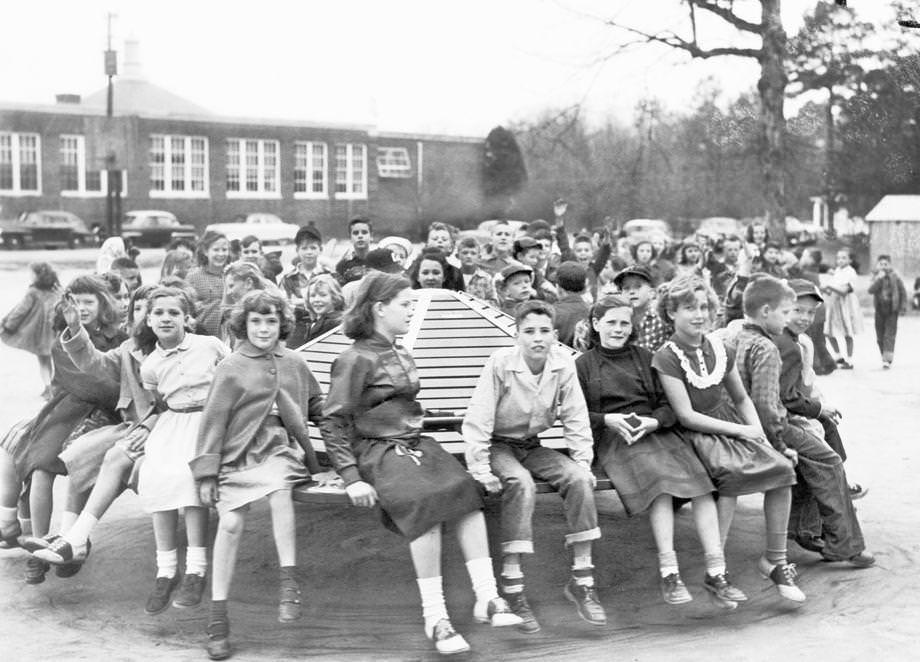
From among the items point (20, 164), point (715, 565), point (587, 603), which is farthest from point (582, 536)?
point (20, 164)

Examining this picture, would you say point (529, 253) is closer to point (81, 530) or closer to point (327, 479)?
point (327, 479)

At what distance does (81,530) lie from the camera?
228 inches

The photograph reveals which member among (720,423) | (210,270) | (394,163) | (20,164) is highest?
(394,163)

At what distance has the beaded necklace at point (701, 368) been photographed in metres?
5.82

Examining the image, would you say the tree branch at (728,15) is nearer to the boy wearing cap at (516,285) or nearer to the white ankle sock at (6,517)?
the boy wearing cap at (516,285)

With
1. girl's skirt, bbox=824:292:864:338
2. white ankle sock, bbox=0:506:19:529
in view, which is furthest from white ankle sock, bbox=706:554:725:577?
girl's skirt, bbox=824:292:864:338

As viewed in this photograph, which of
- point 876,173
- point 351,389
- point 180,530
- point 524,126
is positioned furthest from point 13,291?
point 351,389

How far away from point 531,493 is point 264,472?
1.17 m

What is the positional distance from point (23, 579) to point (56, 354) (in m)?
1.15

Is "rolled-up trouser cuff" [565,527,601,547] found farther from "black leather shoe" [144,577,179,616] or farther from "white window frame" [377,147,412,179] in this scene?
"white window frame" [377,147,412,179]

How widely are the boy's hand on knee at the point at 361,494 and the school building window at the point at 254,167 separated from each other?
44.4 m

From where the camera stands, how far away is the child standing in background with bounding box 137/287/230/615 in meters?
5.53

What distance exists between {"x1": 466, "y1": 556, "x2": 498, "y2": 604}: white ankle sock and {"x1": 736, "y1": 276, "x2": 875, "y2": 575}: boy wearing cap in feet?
5.70

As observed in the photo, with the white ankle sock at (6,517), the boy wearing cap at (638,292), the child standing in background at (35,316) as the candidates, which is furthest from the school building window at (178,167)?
the white ankle sock at (6,517)
